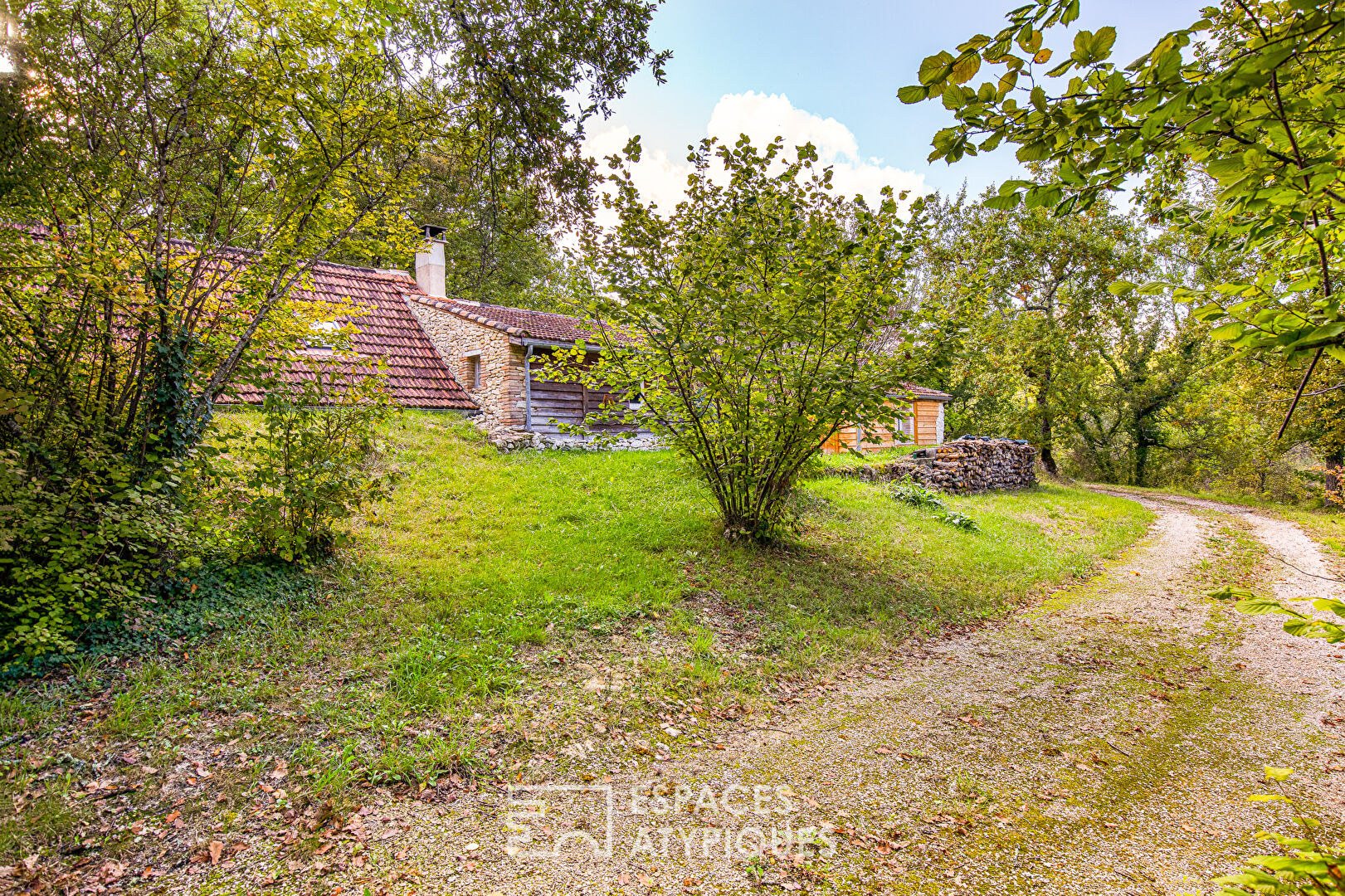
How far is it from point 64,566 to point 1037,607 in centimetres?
921

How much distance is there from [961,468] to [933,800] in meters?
12.5

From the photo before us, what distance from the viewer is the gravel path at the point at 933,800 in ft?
9.28

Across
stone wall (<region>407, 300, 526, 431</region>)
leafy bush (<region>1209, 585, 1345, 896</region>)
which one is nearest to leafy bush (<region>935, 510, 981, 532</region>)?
stone wall (<region>407, 300, 526, 431</region>)

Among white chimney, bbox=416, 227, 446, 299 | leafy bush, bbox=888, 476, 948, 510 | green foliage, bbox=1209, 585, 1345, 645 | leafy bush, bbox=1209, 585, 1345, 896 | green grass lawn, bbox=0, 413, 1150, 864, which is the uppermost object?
white chimney, bbox=416, 227, 446, 299

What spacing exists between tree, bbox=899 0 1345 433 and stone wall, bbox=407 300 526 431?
13.4 metres

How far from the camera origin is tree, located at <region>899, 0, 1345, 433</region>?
4.61ft

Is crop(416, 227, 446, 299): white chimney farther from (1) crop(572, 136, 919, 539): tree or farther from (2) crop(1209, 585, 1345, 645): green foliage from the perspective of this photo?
(2) crop(1209, 585, 1345, 645): green foliage

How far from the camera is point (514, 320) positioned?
605 inches

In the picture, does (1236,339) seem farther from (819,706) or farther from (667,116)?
(667,116)

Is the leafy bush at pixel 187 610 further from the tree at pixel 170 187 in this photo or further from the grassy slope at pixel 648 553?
the grassy slope at pixel 648 553

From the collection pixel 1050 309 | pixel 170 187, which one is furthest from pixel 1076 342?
pixel 170 187

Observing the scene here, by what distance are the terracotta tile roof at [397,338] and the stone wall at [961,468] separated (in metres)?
10.00

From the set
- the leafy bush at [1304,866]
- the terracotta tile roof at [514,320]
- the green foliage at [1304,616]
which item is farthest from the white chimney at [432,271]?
the leafy bush at [1304,866]

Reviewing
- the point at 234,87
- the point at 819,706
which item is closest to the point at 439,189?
the point at 234,87
